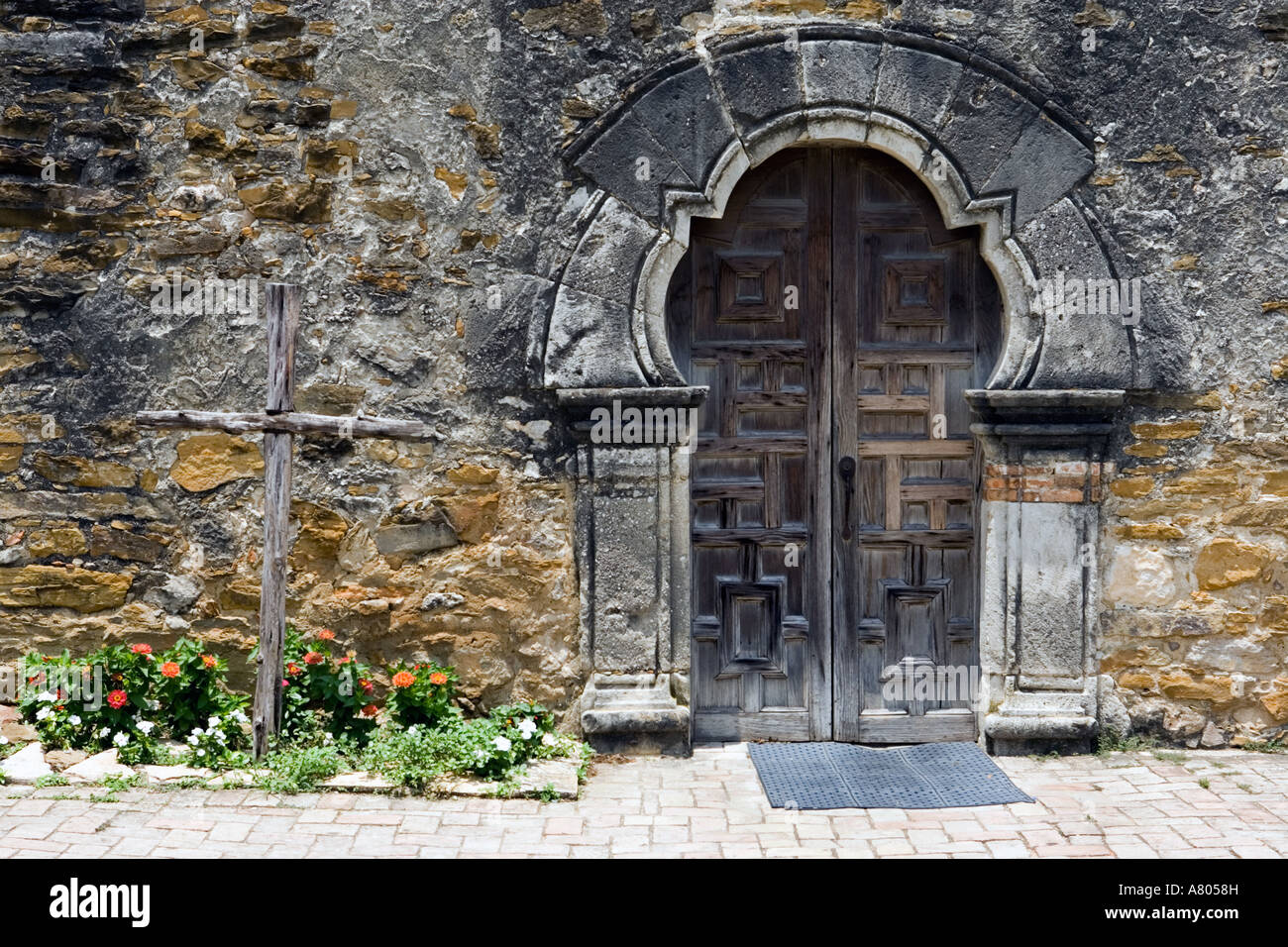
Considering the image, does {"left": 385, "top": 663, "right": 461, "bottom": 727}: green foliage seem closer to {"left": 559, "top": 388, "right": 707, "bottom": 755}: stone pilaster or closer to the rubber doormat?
{"left": 559, "top": 388, "right": 707, "bottom": 755}: stone pilaster

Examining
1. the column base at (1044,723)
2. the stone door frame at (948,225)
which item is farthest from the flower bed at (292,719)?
the column base at (1044,723)

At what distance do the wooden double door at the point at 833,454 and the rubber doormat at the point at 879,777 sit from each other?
14 cm

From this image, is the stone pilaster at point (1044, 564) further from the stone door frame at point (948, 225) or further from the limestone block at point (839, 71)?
the limestone block at point (839, 71)

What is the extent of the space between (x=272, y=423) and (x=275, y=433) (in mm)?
46

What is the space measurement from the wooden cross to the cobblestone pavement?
1.41 ft

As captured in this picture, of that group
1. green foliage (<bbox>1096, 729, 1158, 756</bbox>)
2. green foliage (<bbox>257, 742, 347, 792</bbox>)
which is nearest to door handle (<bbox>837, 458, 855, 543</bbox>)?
green foliage (<bbox>1096, 729, 1158, 756</bbox>)

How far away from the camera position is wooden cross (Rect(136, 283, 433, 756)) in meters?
4.57

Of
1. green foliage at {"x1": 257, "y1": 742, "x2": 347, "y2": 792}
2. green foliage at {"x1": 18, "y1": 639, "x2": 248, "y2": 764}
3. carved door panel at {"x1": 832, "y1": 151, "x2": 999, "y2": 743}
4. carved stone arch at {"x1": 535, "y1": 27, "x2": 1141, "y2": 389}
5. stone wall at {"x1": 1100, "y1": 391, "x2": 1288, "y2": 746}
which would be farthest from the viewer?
carved door panel at {"x1": 832, "y1": 151, "x2": 999, "y2": 743}

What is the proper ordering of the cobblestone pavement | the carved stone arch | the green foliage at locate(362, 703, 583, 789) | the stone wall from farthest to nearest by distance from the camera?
1. the stone wall
2. the carved stone arch
3. the green foliage at locate(362, 703, 583, 789)
4. the cobblestone pavement

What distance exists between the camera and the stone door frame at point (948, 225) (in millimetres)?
4863

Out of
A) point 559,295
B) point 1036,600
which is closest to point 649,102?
point 559,295

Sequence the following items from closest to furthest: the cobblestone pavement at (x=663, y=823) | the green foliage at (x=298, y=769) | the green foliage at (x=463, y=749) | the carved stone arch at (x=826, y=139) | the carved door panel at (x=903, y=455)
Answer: the cobblestone pavement at (x=663, y=823) < the green foliage at (x=298, y=769) < the green foliage at (x=463, y=749) < the carved stone arch at (x=826, y=139) < the carved door panel at (x=903, y=455)

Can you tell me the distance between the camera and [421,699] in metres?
4.88

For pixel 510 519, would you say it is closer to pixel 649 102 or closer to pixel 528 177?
pixel 528 177
